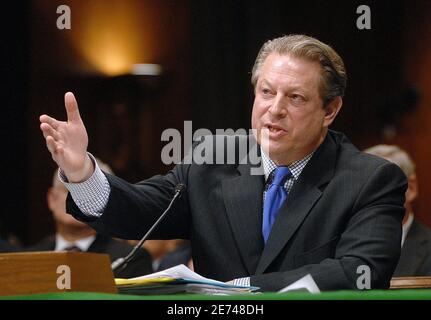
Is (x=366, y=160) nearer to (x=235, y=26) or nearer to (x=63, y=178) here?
(x=63, y=178)

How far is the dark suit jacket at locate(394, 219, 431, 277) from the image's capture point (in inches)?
141

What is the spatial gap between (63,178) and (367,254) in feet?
2.60

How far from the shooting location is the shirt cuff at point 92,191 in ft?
7.35

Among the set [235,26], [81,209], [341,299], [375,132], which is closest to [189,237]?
[81,209]

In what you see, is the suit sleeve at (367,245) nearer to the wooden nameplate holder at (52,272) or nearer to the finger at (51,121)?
the wooden nameplate holder at (52,272)

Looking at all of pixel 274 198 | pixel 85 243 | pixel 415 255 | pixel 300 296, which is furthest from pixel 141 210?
pixel 85 243

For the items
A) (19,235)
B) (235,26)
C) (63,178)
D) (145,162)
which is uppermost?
(235,26)

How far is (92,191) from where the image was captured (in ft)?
7.48

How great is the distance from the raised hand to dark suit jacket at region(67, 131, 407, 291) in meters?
0.14

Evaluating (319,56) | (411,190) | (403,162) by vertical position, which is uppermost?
(319,56)

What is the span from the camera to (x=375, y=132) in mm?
5309

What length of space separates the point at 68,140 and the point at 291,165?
2.26ft

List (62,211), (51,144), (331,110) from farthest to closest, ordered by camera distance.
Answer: (62,211)
(331,110)
(51,144)

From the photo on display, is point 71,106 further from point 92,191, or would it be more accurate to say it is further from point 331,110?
point 331,110
